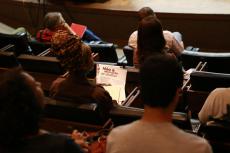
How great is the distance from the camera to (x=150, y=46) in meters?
3.35

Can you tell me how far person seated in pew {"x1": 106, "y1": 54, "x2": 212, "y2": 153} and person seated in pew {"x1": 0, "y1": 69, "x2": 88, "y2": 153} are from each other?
233 millimetres

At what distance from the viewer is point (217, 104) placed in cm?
276

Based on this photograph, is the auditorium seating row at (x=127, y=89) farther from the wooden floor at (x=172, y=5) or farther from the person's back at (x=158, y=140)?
the wooden floor at (x=172, y=5)

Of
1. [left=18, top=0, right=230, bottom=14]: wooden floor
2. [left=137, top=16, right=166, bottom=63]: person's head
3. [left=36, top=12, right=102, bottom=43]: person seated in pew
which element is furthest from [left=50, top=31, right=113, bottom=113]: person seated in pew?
[left=18, top=0, right=230, bottom=14]: wooden floor

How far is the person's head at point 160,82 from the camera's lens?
1662 mm

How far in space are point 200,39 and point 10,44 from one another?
260 centimetres

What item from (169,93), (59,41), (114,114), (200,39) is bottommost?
(200,39)

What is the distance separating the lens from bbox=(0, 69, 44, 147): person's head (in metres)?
1.64

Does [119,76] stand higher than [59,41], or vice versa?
[59,41]

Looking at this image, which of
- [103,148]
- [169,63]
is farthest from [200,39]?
[169,63]

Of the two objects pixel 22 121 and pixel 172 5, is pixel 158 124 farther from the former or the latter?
pixel 172 5

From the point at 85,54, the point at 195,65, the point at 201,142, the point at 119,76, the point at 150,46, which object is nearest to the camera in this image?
the point at 201,142

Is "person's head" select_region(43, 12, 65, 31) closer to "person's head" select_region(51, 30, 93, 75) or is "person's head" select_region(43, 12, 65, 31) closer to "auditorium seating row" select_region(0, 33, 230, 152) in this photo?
"auditorium seating row" select_region(0, 33, 230, 152)

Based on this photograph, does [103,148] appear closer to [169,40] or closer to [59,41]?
[59,41]
